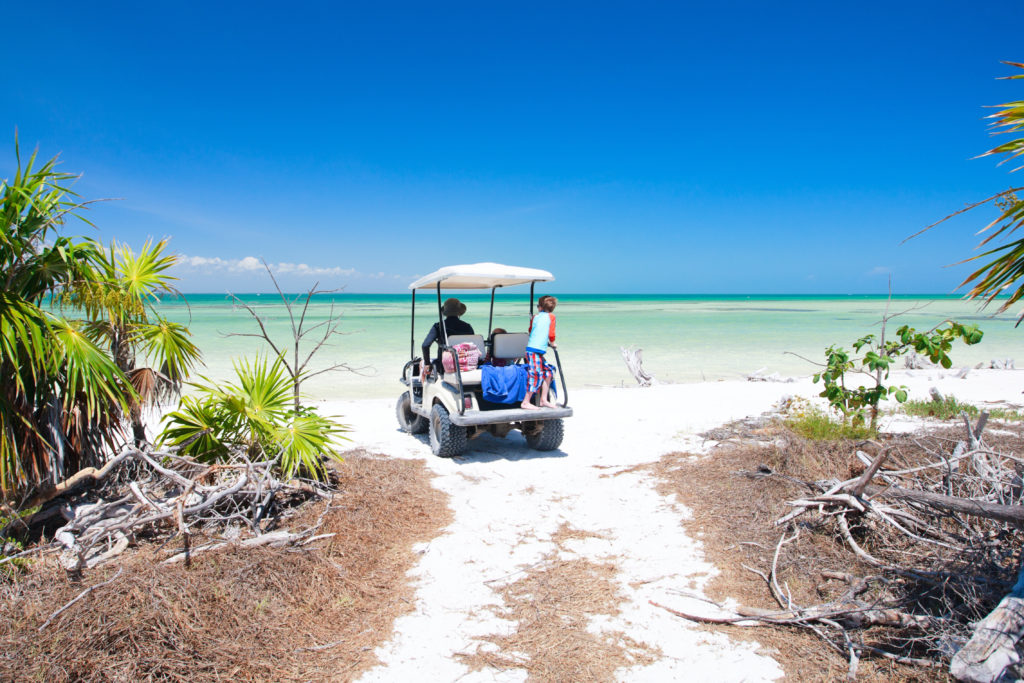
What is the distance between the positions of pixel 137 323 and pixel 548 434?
4202 mm

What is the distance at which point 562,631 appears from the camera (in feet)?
10.0

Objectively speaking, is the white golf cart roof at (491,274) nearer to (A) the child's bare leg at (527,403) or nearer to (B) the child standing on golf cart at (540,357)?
(B) the child standing on golf cart at (540,357)

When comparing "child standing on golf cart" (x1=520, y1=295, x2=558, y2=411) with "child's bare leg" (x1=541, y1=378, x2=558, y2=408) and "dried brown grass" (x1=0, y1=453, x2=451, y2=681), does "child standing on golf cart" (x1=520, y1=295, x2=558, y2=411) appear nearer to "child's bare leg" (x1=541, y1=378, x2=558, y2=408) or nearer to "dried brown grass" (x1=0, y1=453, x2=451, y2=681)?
"child's bare leg" (x1=541, y1=378, x2=558, y2=408)

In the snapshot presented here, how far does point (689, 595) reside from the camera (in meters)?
3.43

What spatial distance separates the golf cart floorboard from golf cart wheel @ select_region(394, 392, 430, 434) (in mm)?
1446

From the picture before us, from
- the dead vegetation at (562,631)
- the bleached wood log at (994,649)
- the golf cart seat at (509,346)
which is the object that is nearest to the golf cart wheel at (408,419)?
the golf cart seat at (509,346)

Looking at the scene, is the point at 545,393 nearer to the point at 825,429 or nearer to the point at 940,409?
the point at 825,429

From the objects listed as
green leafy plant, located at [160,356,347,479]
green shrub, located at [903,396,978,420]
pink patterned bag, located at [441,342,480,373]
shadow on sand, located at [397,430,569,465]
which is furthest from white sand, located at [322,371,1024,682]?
green leafy plant, located at [160,356,347,479]

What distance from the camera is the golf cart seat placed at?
21.8ft

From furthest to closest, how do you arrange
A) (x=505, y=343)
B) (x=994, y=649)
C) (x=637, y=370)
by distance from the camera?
(x=637, y=370), (x=505, y=343), (x=994, y=649)

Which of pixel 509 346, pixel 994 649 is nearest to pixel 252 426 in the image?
pixel 509 346

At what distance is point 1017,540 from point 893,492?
0.60 meters

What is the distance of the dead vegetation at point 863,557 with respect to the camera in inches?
110

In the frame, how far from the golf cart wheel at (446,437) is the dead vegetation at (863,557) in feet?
7.98
